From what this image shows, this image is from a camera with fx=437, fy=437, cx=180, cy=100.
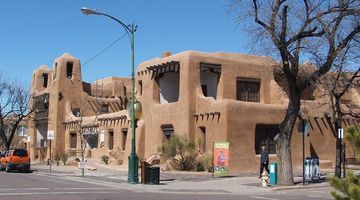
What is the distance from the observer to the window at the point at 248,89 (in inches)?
1218

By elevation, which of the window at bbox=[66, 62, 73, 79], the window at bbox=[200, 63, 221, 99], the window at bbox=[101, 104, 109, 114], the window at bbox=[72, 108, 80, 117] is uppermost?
the window at bbox=[66, 62, 73, 79]

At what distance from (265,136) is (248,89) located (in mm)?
4738

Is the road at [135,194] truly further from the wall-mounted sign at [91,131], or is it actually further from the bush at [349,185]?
the wall-mounted sign at [91,131]

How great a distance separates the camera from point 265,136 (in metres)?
27.8

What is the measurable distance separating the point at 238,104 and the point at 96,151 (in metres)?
19.4

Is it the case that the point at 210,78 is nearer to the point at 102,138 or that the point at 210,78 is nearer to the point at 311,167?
the point at 311,167

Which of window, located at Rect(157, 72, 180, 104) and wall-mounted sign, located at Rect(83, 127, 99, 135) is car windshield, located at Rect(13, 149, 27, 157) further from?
wall-mounted sign, located at Rect(83, 127, 99, 135)

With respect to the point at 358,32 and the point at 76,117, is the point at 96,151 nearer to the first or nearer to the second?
the point at 76,117

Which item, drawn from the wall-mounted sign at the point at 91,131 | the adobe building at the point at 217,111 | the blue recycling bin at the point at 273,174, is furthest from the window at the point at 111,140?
the blue recycling bin at the point at 273,174

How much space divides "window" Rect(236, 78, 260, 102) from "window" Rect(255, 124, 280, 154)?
3.82m

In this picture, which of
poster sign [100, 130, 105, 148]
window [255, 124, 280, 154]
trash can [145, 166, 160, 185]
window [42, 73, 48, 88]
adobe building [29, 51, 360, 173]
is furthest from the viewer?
window [42, 73, 48, 88]

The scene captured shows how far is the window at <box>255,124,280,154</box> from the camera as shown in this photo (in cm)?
2753

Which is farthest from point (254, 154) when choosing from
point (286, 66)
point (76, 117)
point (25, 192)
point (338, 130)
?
point (76, 117)

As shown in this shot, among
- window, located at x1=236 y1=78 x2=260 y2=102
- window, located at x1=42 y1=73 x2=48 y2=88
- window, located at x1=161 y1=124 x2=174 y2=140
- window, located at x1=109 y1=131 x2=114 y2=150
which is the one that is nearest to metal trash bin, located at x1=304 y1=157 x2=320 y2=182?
window, located at x1=236 y1=78 x2=260 y2=102
